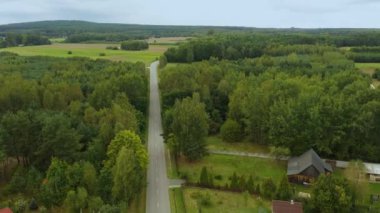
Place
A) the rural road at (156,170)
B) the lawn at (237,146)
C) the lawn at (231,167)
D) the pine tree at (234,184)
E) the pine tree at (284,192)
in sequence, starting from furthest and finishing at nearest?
the lawn at (237,146)
the lawn at (231,167)
the pine tree at (234,184)
the rural road at (156,170)
the pine tree at (284,192)

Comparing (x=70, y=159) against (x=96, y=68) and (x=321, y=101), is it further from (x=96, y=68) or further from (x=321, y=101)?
(x=96, y=68)

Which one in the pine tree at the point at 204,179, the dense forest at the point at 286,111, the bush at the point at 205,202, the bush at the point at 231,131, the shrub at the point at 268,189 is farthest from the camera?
the bush at the point at 231,131

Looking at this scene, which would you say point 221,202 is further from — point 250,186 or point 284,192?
point 284,192

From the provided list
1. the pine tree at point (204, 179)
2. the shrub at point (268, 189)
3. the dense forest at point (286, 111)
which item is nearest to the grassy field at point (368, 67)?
the dense forest at point (286, 111)

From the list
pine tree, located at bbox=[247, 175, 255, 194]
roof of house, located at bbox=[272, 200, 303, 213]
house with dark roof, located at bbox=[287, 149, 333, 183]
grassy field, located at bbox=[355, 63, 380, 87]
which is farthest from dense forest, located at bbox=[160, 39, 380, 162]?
grassy field, located at bbox=[355, 63, 380, 87]

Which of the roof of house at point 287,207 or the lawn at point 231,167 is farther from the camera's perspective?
the lawn at point 231,167

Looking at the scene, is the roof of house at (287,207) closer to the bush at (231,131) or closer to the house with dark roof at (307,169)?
the house with dark roof at (307,169)

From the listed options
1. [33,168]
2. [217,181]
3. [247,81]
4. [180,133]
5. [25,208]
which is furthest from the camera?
[247,81]

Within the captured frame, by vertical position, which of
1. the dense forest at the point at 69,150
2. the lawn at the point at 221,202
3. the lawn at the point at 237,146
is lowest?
the lawn at the point at 221,202

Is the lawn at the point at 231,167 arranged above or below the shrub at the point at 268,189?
below

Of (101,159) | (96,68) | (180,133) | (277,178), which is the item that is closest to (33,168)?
(101,159)
